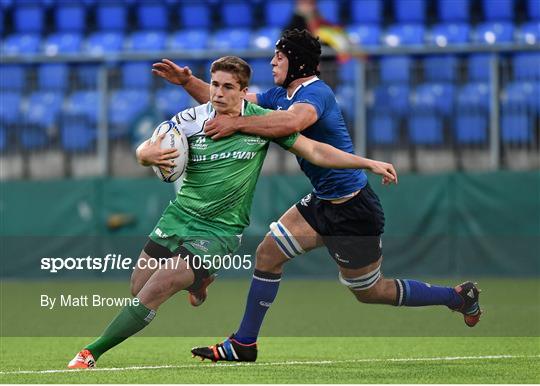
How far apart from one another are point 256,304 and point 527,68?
28.1 ft

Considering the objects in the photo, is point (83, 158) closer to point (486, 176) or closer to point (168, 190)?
point (168, 190)

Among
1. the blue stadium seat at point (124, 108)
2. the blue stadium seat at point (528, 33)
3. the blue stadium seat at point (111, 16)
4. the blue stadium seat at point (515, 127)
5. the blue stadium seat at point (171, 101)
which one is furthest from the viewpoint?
the blue stadium seat at point (111, 16)

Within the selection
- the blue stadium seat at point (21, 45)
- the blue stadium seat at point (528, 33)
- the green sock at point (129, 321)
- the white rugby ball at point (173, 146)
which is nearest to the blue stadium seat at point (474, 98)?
the blue stadium seat at point (528, 33)

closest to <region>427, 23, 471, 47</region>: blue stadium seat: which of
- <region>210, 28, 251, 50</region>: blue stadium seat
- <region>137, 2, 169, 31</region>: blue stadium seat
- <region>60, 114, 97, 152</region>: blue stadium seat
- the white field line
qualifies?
<region>210, 28, 251, 50</region>: blue stadium seat

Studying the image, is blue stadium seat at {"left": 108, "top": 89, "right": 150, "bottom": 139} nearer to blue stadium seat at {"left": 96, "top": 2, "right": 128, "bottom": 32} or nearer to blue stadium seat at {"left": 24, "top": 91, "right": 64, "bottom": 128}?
blue stadium seat at {"left": 24, "top": 91, "right": 64, "bottom": 128}

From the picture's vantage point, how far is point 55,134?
16.1 metres

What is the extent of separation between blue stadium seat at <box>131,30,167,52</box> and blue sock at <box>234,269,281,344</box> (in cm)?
1302

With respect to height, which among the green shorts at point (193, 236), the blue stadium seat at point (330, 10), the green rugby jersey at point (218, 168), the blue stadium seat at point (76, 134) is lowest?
the blue stadium seat at point (76, 134)

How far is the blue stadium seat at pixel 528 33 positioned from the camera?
64.5ft

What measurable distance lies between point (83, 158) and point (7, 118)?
44.9 inches

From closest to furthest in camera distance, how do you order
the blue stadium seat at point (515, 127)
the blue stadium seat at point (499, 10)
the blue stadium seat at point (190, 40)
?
the blue stadium seat at point (515, 127)
the blue stadium seat at point (499, 10)
the blue stadium seat at point (190, 40)

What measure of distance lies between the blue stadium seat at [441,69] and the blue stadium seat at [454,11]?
5154 mm

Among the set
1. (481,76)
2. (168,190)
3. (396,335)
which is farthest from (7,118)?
(396,335)

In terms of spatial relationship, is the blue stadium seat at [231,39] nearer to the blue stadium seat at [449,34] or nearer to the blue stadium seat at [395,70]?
the blue stadium seat at [449,34]
